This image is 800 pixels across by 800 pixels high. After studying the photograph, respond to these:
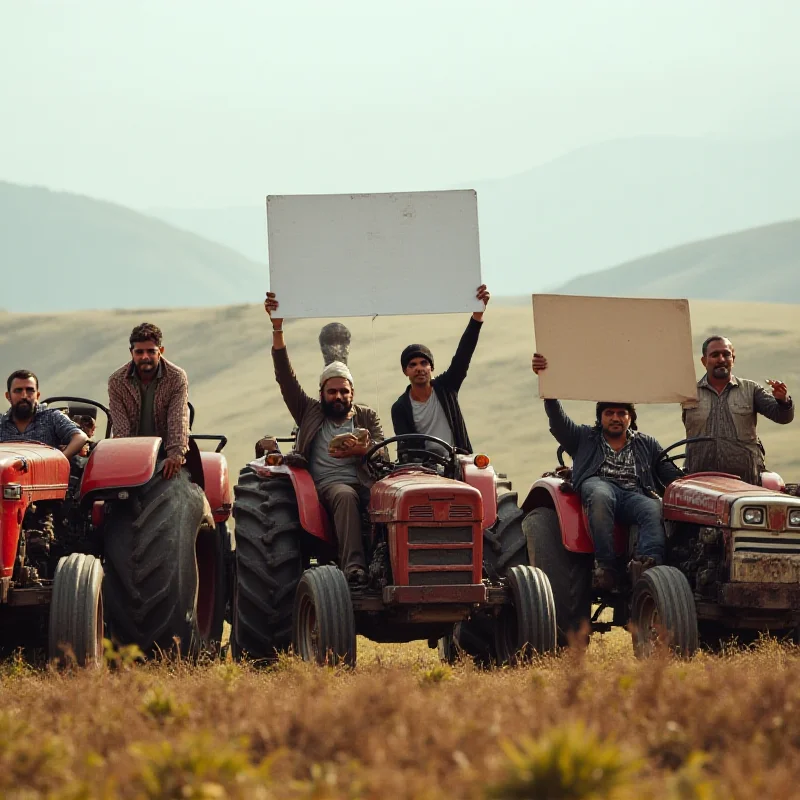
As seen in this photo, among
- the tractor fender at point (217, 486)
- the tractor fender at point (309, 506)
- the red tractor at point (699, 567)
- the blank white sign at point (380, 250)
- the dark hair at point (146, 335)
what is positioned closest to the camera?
the red tractor at point (699, 567)

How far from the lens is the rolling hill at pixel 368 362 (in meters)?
50.3

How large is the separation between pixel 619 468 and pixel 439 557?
174 cm

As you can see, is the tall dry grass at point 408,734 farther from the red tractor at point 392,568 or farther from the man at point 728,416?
the man at point 728,416

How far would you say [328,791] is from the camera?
4723 mm

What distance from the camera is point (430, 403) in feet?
33.6

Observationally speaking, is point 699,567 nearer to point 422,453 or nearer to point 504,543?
point 504,543

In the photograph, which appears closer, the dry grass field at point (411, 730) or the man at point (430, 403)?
the dry grass field at point (411, 730)

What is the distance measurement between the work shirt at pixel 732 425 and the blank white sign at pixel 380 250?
1636 millimetres

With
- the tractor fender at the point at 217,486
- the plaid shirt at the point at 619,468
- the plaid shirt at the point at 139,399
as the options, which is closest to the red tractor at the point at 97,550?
the plaid shirt at the point at 139,399

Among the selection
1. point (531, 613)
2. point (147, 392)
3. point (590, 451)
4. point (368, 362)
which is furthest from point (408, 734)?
point (368, 362)

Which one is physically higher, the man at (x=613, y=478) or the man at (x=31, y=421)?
the man at (x=31, y=421)

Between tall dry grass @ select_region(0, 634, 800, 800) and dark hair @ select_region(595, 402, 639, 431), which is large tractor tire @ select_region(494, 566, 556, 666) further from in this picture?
dark hair @ select_region(595, 402, 639, 431)

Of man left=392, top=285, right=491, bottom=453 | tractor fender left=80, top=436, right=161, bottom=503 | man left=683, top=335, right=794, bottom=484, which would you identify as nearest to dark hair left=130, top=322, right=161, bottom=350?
tractor fender left=80, top=436, right=161, bottom=503

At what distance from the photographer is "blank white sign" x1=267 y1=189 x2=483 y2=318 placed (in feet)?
34.4
